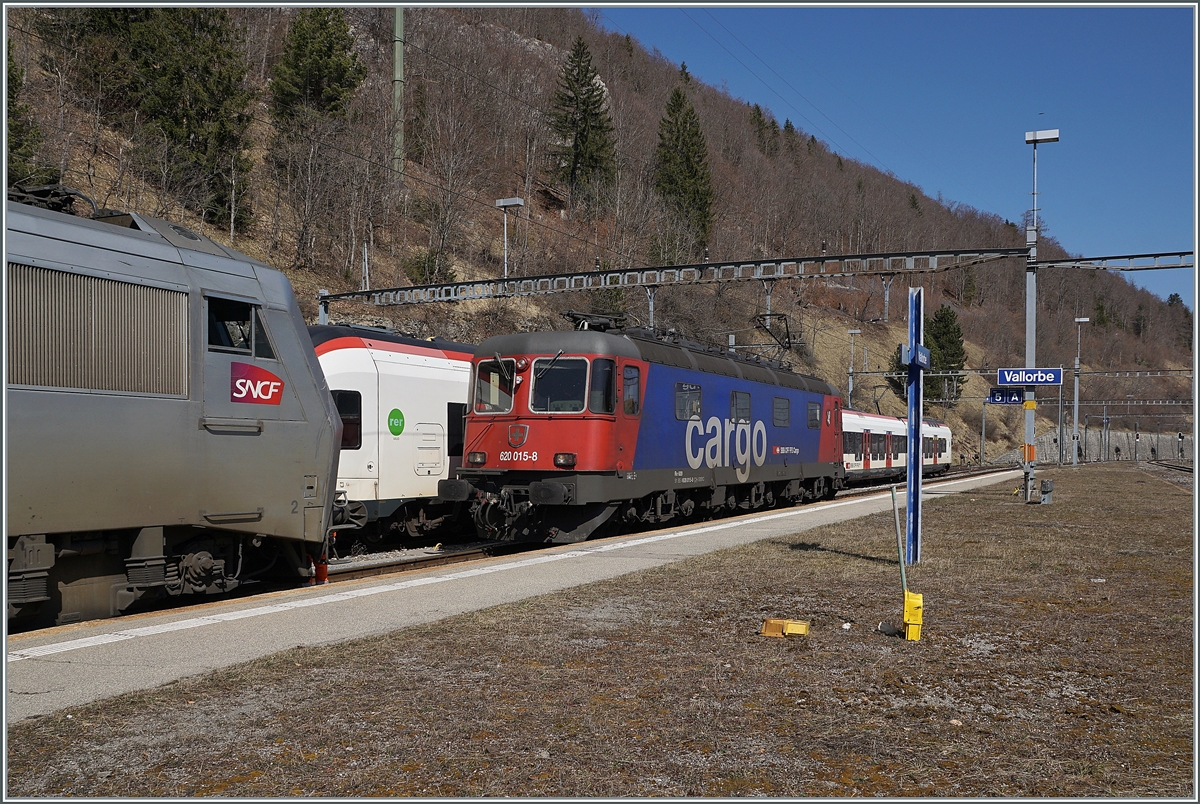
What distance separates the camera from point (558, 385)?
→ 1572cm

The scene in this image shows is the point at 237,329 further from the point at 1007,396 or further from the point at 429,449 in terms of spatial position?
the point at 1007,396

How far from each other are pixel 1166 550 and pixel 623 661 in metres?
10.4

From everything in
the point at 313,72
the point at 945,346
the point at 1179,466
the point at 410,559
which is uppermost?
the point at 313,72

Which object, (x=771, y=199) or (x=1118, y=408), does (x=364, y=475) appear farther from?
(x=1118, y=408)

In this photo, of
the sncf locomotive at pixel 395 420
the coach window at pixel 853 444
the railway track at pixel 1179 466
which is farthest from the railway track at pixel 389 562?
the railway track at pixel 1179 466

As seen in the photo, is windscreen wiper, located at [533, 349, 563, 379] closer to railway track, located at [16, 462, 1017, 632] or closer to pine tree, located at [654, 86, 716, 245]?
railway track, located at [16, 462, 1017, 632]

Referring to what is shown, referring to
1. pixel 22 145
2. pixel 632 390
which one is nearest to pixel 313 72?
pixel 22 145

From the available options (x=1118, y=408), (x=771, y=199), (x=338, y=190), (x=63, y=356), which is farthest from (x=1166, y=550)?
(x=1118, y=408)

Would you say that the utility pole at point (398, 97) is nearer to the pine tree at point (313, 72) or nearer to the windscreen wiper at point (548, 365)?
the pine tree at point (313, 72)

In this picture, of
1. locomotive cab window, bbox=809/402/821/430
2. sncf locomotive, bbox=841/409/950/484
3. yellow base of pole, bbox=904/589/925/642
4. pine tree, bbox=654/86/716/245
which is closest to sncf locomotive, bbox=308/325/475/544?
yellow base of pole, bbox=904/589/925/642

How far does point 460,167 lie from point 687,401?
1571 inches

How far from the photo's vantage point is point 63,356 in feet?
25.0

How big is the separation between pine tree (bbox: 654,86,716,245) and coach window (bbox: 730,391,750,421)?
4919 centimetres

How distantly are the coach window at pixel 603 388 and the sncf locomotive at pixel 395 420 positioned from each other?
321 centimetres
